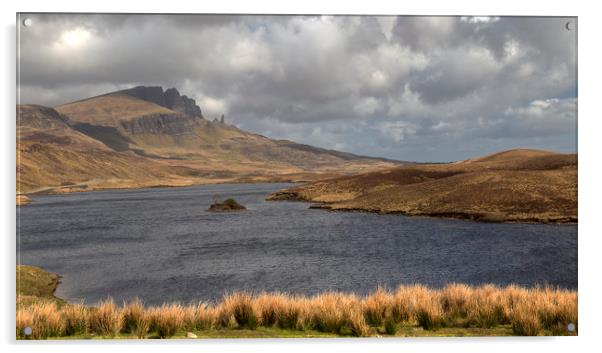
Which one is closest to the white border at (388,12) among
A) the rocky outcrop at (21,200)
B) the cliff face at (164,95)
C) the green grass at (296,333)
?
the green grass at (296,333)

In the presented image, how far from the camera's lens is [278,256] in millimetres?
24188

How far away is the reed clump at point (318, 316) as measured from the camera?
11352 millimetres

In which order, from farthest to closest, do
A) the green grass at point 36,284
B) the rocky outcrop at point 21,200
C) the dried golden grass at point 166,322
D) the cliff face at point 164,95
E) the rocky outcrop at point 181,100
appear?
the rocky outcrop at point 181,100, the cliff face at point 164,95, the green grass at point 36,284, the rocky outcrop at point 21,200, the dried golden grass at point 166,322

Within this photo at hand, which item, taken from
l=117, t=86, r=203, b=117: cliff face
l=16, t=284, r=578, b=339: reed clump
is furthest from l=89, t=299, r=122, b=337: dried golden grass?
l=117, t=86, r=203, b=117: cliff face

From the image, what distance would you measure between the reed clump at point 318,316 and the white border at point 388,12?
332 millimetres

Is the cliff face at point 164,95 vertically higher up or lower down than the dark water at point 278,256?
higher up

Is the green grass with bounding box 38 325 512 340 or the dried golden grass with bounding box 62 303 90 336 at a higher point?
the dried golden grass with bounding box 62 303 90 336

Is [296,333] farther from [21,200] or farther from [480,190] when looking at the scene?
[480,190]

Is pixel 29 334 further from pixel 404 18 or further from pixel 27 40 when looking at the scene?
pixel 404 18

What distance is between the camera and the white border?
37.5 ft

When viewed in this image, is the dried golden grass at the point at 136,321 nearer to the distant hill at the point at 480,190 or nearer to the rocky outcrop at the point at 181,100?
the rocky outcrop at the point at 181,100

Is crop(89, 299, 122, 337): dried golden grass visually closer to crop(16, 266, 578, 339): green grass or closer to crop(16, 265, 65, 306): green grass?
crop(16, 266, 578, 339): green grass

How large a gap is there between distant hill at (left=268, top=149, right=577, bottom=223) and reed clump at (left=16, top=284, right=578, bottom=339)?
5.04m

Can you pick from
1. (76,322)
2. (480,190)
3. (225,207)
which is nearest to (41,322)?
(76,322)
